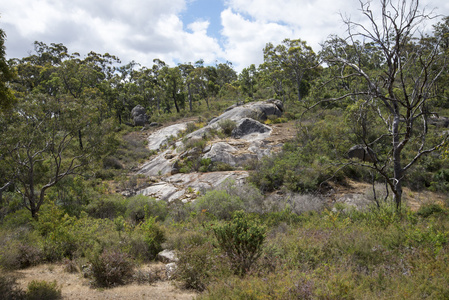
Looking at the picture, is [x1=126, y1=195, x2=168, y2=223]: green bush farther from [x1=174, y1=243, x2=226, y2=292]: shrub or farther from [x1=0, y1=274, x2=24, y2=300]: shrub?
[x1=0, y1=274, x2=24, y2=300]: shrub

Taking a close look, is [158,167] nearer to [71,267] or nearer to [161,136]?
[161,136]

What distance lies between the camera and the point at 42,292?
479 centimetres

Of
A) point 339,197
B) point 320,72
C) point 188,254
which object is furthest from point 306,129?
point 320,72

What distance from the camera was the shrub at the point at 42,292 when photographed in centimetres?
469

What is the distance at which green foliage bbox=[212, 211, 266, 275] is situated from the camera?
16.2 ft

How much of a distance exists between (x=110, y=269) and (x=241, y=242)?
8.71ft

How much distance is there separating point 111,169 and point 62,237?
14.2 meters

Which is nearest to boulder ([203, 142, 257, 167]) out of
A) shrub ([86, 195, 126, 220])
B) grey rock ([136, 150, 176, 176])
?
grey rock ([136, 150, 176, 176])

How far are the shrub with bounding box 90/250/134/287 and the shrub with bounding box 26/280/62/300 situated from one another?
70 centimetres

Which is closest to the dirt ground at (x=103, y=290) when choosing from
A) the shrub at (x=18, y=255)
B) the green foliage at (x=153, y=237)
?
the shrub at (x=18, y=255)

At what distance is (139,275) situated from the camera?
555cm

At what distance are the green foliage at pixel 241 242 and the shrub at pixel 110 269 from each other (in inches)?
82.2

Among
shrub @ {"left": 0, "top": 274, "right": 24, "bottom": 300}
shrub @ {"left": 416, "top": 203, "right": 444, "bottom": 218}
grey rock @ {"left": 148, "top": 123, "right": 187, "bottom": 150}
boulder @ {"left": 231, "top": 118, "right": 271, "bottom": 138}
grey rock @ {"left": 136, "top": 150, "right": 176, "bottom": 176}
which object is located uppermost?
grey rock @ {"left": 148, "top": 123, "right": 187, "bottom": 150}

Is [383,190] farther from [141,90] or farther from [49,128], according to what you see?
[141,90]
